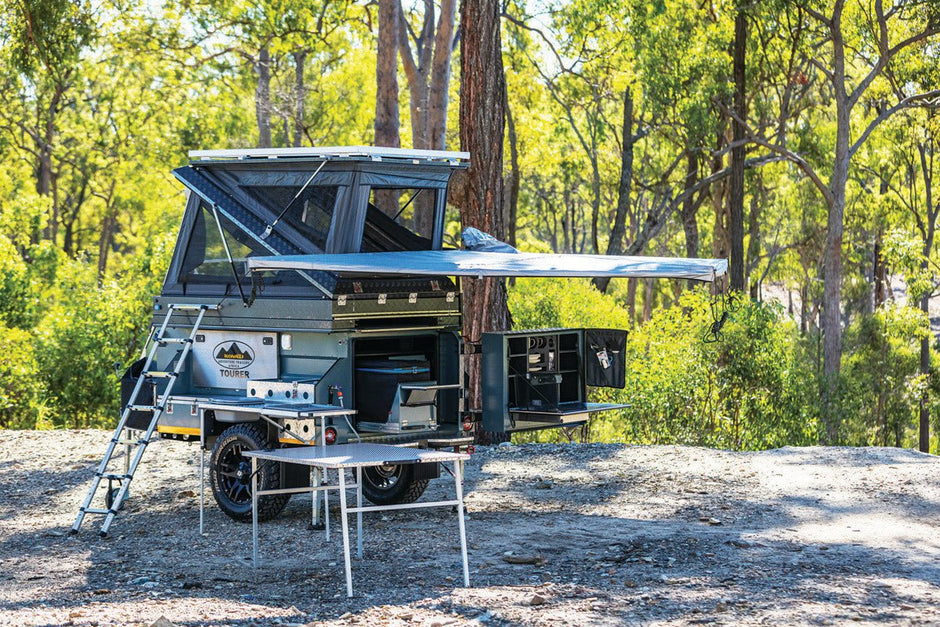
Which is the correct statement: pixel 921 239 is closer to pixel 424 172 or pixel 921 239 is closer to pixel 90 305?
pixel 90 305

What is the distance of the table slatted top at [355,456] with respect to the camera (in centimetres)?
671

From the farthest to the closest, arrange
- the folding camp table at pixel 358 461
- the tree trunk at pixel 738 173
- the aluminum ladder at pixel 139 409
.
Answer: the tree trunk at pixel 738 173 < the aluminum ladder at pixel 139 409 < the folding camp table at pixel 358 461

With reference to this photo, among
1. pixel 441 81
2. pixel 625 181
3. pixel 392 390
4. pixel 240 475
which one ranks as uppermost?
pixel 625 181

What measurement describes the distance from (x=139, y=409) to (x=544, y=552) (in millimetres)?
3504

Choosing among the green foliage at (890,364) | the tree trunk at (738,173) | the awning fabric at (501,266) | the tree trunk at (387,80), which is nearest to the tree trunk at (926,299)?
the green foliage at (890,364)

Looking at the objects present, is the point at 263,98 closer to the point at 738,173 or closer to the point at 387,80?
the point at 738,173

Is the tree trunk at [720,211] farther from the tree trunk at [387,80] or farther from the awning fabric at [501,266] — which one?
the awning fabric at [501,266]

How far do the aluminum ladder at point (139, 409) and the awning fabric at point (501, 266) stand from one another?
1.17 meters

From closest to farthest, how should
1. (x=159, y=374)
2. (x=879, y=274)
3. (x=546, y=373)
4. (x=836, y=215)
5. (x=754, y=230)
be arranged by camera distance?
(x=546, y=373) < (x=159, y=374) < (x=836, y=215) < (x=754, y=230) < (x=879, y=274)

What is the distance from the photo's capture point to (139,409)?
9234mm

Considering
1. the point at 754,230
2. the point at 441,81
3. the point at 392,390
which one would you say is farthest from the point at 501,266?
the point at 754,230

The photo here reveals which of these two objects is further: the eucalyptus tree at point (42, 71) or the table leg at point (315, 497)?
the eucalyptus tree at point (42, 71)

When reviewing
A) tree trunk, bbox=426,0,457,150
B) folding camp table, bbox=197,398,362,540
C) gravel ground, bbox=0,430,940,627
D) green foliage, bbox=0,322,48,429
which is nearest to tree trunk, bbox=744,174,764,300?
tree trunk, bbox=426,0,457,150

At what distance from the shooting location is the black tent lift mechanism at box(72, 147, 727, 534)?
846 centimetres
